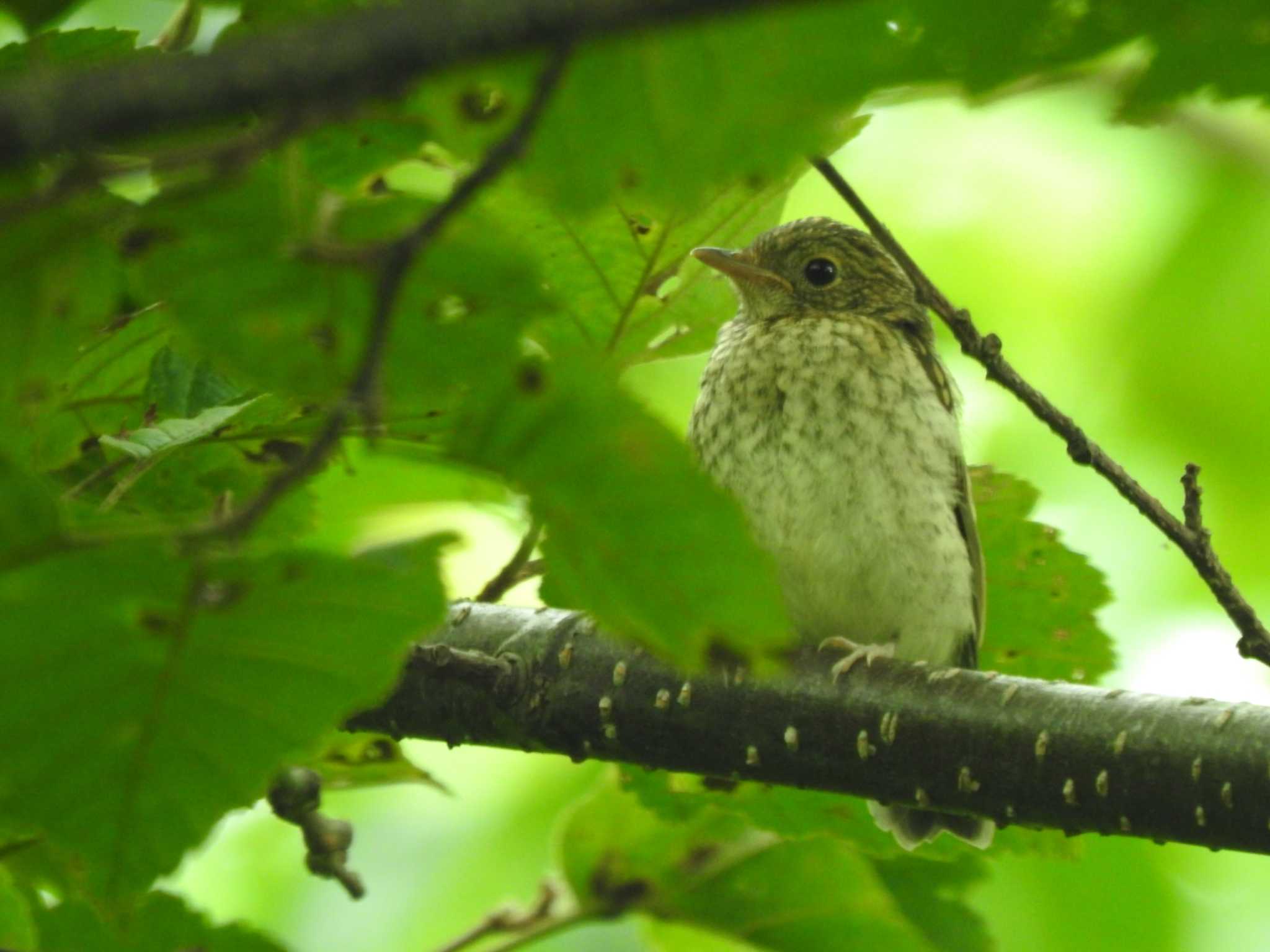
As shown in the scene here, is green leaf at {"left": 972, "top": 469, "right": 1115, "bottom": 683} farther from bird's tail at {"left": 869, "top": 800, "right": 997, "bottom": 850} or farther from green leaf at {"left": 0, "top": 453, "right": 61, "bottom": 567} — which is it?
green leaf at {"left": 0, "top": 453, "right": 61, "bottom": 567}

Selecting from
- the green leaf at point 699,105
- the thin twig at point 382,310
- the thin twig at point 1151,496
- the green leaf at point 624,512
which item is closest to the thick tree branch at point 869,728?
the thin twig at point 1151,496

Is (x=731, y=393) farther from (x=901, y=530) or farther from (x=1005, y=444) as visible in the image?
(x=1005, y=444)

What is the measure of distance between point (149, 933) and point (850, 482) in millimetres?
2263

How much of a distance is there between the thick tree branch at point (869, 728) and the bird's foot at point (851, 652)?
20mm

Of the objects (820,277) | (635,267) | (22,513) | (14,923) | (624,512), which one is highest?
(820,277)

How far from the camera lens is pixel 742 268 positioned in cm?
470

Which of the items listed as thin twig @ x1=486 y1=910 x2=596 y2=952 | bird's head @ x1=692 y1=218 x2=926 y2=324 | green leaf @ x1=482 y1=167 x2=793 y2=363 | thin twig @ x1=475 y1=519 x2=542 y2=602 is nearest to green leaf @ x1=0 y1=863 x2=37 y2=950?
thin twig @ x1=486 y1=910 x2=596 y2=952

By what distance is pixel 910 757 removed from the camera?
277 centimetres

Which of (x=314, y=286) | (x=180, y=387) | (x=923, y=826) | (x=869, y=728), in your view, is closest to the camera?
(x=314, y=286)

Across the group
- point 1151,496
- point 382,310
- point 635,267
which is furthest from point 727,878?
point 382,310

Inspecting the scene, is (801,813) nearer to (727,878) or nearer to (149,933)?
(727,878)

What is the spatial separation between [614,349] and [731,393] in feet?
4.37

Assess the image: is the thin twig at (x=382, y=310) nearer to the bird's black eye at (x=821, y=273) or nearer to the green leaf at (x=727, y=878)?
the green leaf at (x=727, y=878)

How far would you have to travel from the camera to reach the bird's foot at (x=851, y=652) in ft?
9.51
